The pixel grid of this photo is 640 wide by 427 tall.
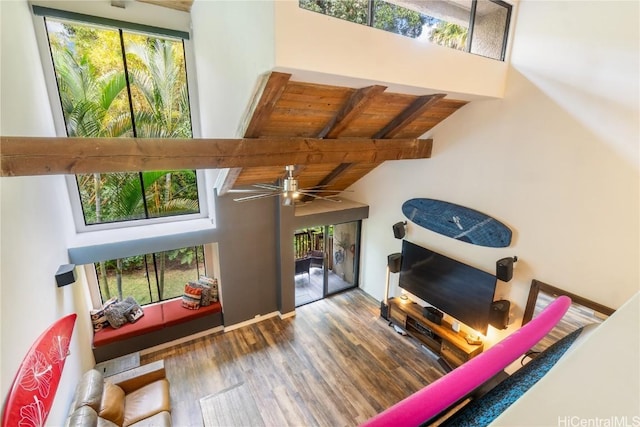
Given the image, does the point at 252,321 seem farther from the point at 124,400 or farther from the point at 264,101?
the point at 264,101

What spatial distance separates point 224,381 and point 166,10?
559 cm

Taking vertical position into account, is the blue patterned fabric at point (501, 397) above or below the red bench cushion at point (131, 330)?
above

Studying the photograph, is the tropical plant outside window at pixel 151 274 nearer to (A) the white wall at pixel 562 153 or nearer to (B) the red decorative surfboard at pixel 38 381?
(B) the red decorative surfboard at pixel 38 381

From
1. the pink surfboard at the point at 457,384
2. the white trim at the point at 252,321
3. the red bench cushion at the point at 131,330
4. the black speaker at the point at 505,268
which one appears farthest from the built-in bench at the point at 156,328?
the pink surfboard at the point at 457,384

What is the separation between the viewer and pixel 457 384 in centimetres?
51

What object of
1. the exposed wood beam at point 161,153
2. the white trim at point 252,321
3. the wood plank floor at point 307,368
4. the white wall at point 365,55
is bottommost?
the wood plank floor at point 307,368

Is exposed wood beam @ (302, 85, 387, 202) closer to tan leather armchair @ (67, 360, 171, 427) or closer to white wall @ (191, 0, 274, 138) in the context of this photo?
white wall @ (191, 0, 274, 138)

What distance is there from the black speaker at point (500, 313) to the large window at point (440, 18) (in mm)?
3089

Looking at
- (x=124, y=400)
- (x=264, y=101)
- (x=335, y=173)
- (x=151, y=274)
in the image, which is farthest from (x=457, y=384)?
(x=151, y=274)

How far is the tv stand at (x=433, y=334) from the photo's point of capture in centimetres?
412

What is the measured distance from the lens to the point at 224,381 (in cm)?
420

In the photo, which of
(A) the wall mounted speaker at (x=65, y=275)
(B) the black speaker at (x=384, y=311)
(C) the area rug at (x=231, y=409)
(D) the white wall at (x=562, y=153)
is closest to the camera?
(D) the white wall at (x=562, y=153)

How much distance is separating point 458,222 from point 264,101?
3249mm

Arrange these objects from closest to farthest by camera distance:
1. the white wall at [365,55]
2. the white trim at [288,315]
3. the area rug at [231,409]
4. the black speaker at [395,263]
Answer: the white wall at [365,55] < the area rug at [231,409] < the black speaker at [395,263] < the white trim at [288,315]
